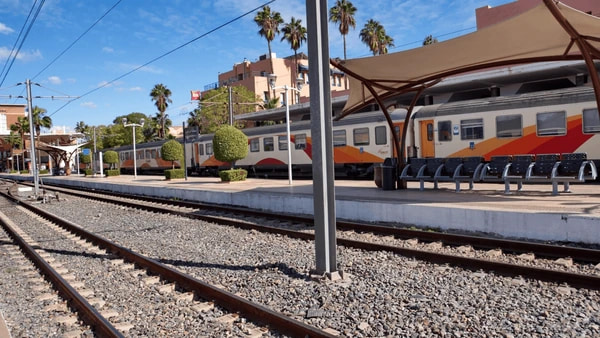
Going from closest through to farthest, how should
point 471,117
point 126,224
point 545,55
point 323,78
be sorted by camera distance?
point 323,78 → point 545,55 → point 126,224 → point 471,117

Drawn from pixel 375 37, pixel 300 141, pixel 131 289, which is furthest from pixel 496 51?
pixel 375 37

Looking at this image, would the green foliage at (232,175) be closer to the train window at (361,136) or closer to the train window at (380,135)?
the train window at (361,136)

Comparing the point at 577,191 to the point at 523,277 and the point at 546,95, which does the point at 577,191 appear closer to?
the point at 546,95

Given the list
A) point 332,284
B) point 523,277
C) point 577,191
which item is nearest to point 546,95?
point 577,191

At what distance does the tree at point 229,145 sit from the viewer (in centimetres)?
2384

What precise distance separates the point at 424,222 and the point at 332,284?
4517mm

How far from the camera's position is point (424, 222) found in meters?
9.84

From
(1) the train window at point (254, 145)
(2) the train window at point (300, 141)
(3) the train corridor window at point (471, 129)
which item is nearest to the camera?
(3) the train corridor window at point (471, 129)

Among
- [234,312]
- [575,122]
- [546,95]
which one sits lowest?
[234,312]

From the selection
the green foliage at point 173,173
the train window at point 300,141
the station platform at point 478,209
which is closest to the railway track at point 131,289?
the station platform at point 478,209

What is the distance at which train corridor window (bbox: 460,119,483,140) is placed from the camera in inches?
668

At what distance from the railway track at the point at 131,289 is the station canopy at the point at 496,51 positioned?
6.90 meters

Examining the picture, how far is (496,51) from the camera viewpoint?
411 inches

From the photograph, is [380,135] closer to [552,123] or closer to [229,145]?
[552,123]
